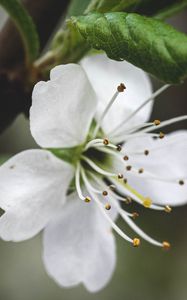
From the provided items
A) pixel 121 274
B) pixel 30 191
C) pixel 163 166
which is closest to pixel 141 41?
pixel 30 191

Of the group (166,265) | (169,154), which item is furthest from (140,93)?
(166,265)

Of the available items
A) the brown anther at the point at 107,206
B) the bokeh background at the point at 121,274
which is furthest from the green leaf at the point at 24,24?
the bokeh background at the point at 121,274

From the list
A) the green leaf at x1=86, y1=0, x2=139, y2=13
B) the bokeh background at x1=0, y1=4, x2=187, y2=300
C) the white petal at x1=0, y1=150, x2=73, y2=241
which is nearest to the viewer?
the green leaf at x1=86, y1=0, x2=139, y2=13

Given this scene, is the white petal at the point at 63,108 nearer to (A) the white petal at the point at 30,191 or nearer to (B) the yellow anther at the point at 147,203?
(A) the white petal at the point at 30,191

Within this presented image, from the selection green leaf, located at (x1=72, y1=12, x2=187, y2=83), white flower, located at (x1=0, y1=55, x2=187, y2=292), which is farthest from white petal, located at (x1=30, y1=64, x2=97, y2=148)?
green leaf, located at (x1=72, y1=12, x2=187, y2=83)

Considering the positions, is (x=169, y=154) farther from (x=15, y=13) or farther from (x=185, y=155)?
(x=15, y=13)

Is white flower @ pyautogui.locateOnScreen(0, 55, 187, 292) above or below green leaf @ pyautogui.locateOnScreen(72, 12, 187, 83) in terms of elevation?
below

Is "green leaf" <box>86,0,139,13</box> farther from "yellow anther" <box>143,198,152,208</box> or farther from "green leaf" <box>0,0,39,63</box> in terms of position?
"yellow anther" <box>143,198,152,208</box>

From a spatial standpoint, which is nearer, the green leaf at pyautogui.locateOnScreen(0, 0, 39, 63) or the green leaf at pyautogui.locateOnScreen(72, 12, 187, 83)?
the green leaf at pyautogui.locateOnScreen(72, 12, 187, 83)
